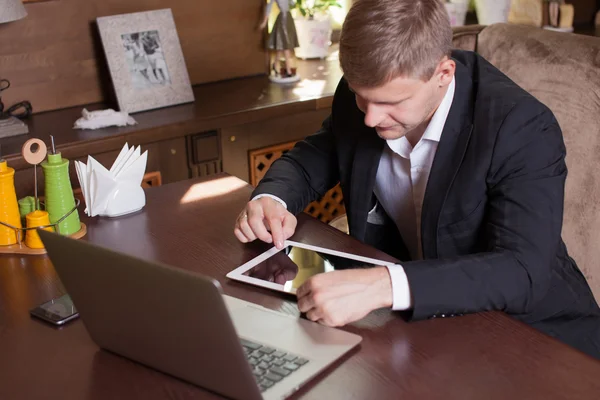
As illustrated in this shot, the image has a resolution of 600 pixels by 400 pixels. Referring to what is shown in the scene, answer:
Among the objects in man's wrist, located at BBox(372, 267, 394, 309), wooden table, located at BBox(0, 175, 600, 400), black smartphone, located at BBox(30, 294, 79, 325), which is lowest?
wooden table, located at BBox(0, 175, 600, 400)

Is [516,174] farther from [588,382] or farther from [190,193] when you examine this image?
[190,193]

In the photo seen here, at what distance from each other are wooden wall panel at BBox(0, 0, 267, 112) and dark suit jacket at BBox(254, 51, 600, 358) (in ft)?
4.05

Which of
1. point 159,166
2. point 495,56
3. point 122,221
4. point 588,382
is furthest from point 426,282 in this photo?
point 159,166

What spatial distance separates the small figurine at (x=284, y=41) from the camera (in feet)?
9.66

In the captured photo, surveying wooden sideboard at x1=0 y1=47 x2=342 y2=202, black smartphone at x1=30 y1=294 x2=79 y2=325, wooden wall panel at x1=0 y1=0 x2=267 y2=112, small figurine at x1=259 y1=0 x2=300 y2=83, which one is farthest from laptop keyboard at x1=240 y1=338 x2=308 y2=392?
small figurine at x1=259 y1=0 x2=300 y2=83

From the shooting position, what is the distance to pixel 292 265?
1.42 metres

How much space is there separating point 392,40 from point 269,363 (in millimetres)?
579

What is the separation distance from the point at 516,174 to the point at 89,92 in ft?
5.94

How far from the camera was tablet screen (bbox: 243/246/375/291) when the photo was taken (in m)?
1.36

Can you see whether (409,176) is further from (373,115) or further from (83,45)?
(83,45)

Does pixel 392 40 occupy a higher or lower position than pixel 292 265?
higher

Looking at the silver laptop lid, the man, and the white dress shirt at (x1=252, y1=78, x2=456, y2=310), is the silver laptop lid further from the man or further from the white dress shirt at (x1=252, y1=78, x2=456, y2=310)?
the white dress shirt at (x1=252, y1=78, x2=456, y2=310)

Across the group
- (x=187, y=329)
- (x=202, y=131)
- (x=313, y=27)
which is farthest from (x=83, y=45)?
(x=187, y=329)

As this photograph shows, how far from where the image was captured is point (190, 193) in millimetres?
1828
